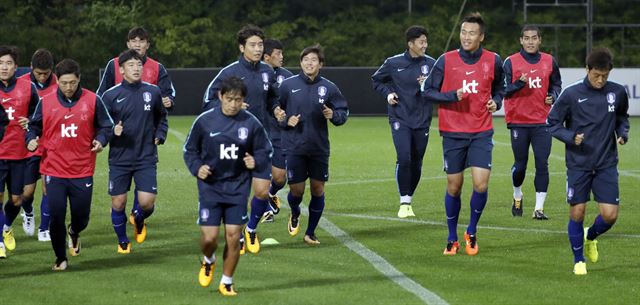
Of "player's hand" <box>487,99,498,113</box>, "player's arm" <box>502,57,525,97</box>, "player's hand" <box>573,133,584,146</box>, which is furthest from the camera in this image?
"player's arm" <box>502,57,525,97</box>

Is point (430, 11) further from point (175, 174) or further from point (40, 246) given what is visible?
point (40, 246)

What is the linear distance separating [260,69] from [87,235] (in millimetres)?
2629

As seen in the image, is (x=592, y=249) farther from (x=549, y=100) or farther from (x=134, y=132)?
(x=134, y=132)

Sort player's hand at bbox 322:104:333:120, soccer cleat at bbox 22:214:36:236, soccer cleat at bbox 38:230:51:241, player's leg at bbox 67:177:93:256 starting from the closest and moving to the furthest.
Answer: player's leg at bbox 67:177:93:256 < player's hand at bbox 322:104:333:120 < soccer cleat at bbox 38:230:51:241 < soccer cleat at bbox 22:214:36:236

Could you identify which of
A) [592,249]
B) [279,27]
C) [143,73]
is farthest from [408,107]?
[279,27]

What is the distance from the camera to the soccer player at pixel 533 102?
52.0ft

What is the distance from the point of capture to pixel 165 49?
44.7 meters

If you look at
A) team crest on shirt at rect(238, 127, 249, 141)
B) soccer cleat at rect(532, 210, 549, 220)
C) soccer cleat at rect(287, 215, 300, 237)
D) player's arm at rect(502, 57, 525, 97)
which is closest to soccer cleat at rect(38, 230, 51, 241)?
soccer cleat at rect(287, 215, 300, 237)

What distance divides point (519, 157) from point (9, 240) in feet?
20.2

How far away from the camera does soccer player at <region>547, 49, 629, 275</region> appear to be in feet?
37.8

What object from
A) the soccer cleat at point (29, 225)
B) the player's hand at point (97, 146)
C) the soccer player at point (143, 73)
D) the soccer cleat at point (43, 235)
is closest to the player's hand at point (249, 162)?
the player's hand at point (97, 146)

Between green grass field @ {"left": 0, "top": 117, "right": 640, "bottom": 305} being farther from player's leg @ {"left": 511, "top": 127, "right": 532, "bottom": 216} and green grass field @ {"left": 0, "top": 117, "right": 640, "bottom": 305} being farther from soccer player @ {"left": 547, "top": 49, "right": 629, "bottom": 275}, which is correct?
soccer player @ {"left": 547, "top": 49, "right": 629, "bottom": 275}

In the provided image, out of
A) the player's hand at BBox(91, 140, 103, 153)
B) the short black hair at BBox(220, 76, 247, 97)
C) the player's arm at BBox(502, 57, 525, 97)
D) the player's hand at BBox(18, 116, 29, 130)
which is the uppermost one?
the short black hair at BBox(220, 76, 247, 97)

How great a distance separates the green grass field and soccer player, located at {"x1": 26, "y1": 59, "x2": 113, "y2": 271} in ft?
2.11
